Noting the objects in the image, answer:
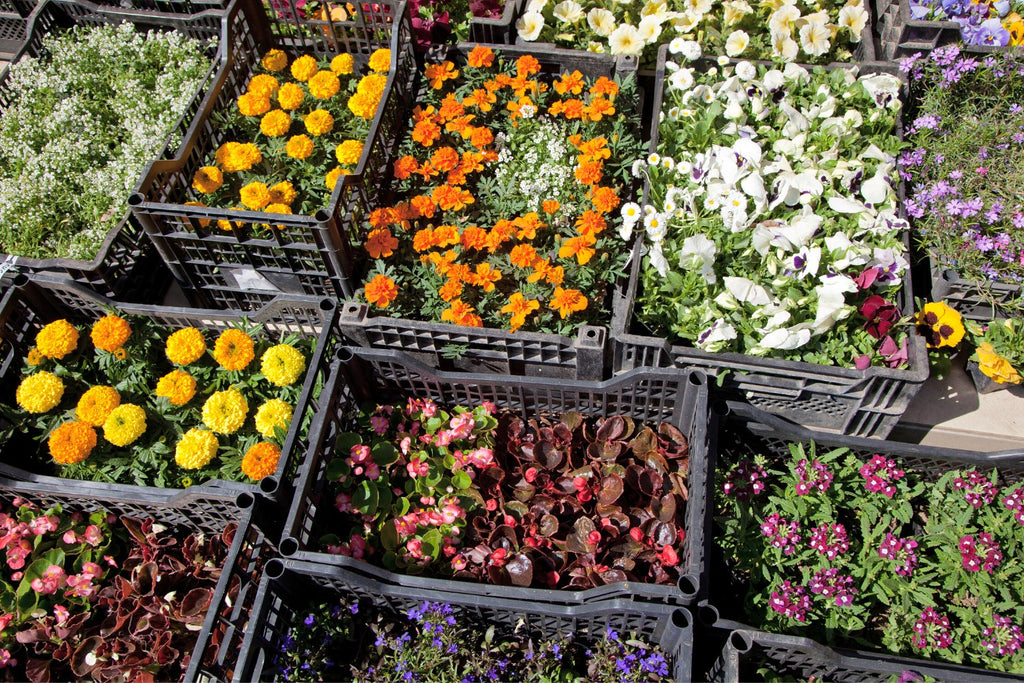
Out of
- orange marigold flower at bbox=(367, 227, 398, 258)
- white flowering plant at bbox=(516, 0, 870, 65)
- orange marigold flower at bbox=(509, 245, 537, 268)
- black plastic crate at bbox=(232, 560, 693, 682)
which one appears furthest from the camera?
white flowering plant at bbox=(516, 0, 870, 65)

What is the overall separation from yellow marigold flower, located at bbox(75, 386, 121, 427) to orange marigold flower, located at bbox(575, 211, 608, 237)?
2112 millimetres

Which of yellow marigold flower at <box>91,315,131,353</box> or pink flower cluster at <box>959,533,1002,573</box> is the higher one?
yellow marigold flower at <box>91,315,131,353</box>

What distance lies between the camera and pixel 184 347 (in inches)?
121

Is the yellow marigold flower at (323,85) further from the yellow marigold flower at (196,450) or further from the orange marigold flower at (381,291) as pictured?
the yellow marigold flower at (196,450)

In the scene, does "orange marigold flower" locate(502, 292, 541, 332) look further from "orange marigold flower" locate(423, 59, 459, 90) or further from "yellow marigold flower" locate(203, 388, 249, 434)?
"orange marigold flower" locate(423, 59, 459, 90)

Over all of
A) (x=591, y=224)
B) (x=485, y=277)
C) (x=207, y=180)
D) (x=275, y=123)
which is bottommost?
(x=485, y=277)

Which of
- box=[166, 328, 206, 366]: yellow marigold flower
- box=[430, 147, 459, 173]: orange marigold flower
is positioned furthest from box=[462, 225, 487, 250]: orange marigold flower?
box=[166, 328, 206, 366]: yellow marigold flower

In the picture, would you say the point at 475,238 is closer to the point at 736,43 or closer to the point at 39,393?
the point at 736,43

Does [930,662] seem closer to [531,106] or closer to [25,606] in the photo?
[531,106]

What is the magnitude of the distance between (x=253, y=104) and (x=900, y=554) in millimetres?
3552

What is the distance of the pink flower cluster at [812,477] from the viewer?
2787 mm

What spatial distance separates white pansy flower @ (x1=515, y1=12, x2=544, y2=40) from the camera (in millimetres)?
3840

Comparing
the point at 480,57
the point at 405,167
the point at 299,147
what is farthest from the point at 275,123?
the point at 480,57

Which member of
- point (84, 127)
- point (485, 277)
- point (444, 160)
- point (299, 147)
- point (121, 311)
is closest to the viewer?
point (485, 277)
